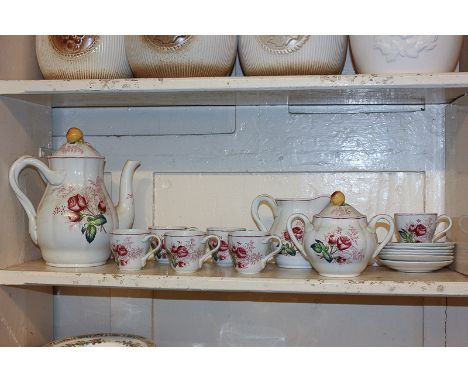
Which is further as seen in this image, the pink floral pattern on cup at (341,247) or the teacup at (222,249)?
the teacup at (222,249)

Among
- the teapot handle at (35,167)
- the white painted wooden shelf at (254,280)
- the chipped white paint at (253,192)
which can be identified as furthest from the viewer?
the chipped white paint at (253,192)

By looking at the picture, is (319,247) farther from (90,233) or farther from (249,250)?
(90,233)

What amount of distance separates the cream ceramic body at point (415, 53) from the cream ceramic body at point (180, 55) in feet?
0.88

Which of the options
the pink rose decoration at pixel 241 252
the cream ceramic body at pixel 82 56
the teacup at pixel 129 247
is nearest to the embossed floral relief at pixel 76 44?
the cream ceramic body at pixel 82 56

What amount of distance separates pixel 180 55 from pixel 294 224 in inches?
14.4

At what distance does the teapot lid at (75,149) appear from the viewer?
112cm

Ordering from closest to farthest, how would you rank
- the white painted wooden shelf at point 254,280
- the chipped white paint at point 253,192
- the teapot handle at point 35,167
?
the white painted wooden shelf at point 254,280 < the teapot handle at point 35,167 < the chipped white paint at point 253,192

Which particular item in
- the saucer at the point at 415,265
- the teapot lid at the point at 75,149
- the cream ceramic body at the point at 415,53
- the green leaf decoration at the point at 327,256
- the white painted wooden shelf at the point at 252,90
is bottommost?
the saucer at the point at 415,265

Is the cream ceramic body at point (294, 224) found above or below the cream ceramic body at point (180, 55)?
below

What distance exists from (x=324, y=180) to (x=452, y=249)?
0.29 meters

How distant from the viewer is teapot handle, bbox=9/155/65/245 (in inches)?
43.5

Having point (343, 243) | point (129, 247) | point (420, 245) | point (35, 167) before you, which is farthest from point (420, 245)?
point (35, 167)

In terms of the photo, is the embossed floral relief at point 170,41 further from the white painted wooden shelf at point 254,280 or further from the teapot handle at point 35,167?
the white painted wooden shelf at point 254,280

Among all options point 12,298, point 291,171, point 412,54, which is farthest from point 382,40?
point 12,298
